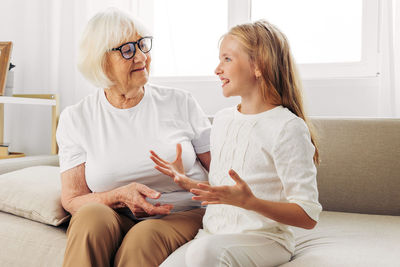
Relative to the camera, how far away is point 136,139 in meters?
1.48

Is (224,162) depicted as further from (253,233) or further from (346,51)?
(346,51)

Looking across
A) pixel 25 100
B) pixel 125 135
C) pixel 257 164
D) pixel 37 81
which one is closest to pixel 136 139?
pixel 125 135

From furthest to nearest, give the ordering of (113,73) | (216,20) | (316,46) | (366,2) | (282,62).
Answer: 1. (216,20)
2. (316,46)
3. (366,2)
4. (113,73)
5. (282,62)

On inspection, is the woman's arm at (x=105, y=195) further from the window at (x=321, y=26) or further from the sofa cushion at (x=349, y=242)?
the window at (x=321, y=26)

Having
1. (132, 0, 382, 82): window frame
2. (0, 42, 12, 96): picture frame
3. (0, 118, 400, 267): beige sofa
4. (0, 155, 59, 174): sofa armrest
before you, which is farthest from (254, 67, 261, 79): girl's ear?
(0, 42, 12, 96): picture frame

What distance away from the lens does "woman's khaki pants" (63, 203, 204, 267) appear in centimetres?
118

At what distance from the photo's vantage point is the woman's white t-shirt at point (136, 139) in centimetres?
145

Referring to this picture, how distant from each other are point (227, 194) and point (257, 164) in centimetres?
24

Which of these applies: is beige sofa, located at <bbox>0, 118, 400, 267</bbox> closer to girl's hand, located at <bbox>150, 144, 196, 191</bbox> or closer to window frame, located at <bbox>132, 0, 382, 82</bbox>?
girl's hand, located at <bbox>150, 144, 196, 191</bbox>

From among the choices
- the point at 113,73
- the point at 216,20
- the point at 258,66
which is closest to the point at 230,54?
the point at 258,66

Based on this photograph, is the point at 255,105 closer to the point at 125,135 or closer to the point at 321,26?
the point at 125,135

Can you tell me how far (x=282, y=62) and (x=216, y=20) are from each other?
1426 millimetres

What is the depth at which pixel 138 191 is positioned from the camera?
52.0 inches

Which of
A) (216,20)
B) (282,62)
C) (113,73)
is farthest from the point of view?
(216,20)
